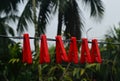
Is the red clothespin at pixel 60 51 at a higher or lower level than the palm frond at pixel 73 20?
lower

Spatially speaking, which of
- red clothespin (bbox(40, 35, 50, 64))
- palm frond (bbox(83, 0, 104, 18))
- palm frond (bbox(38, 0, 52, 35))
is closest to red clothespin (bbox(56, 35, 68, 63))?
red clothespin (bbox(40, 35, 50, 64))

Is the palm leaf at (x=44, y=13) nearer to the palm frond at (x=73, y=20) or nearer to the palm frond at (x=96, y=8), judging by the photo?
the palm frond at (x=73, y=20)

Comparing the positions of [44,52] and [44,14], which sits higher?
[44,14]

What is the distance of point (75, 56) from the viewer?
8188 mm

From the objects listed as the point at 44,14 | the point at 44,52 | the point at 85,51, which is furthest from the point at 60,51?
the point at 44,14

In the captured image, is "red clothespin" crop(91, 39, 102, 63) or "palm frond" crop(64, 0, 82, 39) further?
"palm frond" crop(64, 0, 82, 39)

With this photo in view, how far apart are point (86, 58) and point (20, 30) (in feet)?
27.0

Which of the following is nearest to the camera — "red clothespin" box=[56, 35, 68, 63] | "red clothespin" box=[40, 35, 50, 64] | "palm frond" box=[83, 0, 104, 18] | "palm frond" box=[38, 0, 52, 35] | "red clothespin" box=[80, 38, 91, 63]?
"red clothespin" box=[40, 35, 50, 64]

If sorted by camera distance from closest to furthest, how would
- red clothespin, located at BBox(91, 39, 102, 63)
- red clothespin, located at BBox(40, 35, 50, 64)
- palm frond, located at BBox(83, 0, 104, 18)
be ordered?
1. red clothespin, located at BBox(40, 35, 50, 64)
2. red clothespin, located at BBox(91, 39, 102, 63)
3. palm frond, located at BBox(83, 0, 104, 18)

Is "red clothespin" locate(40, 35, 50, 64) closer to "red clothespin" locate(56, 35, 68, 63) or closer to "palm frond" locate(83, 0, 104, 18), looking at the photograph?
"red clothespin" locate(56, 35, 68, 63)

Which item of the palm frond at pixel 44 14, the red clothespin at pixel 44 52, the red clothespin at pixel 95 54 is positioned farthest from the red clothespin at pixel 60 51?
the palm frond at pixel 44 14

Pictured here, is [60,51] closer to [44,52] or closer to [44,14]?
[44,52]


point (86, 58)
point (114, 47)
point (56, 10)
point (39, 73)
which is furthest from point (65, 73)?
point (86, 58)

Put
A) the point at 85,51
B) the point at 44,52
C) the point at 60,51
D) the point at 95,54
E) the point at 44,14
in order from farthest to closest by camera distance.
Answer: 1. the point at 44,14
2. the point at 95,54
3. the point at 85,51
4. the point at 60,51
5. the point at 44,52
